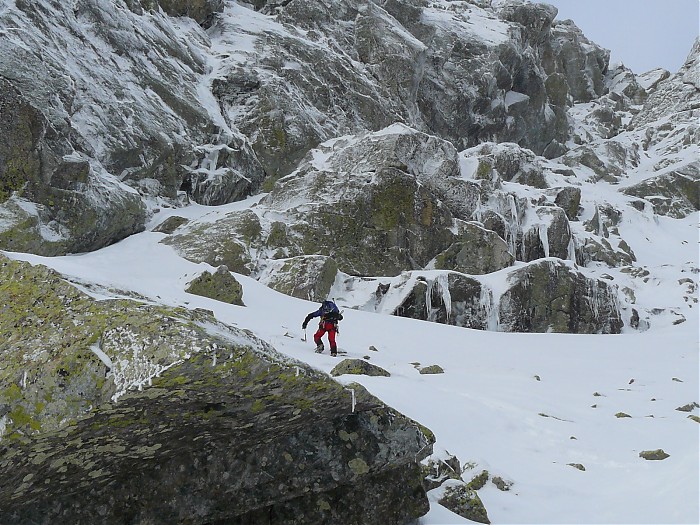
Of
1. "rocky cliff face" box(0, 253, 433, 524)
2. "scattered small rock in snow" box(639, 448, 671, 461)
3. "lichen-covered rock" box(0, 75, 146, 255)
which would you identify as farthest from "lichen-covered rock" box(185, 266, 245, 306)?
"rocky cliff face" box(0, 253, 433, 524)

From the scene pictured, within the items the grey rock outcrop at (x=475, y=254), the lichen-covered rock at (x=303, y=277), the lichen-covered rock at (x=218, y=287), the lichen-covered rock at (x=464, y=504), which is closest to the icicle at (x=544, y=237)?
the grey rock outcrop at (x=475, y=254)

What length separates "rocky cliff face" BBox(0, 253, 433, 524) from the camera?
3.41 metres

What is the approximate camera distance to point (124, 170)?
33.3 meters

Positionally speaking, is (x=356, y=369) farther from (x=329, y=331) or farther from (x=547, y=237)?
(x=547, y=237)

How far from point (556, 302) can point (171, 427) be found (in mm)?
28672

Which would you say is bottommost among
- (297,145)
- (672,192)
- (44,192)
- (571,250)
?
(44,192)

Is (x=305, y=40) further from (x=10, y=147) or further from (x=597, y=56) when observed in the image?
(x=597, y=56)

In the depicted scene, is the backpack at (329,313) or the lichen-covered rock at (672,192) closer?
the backpack at (329,313)

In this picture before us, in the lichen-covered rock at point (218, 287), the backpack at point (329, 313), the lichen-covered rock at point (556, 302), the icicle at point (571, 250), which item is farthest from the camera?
the icicle at point (571, 250)

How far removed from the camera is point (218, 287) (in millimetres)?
20078

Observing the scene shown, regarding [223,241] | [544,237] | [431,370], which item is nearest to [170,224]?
[223,241]

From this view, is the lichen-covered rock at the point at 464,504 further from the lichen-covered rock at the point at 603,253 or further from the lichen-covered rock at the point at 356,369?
the lichen-covered rock at the point at 603,253

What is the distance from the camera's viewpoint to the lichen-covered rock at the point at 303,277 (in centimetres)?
2567

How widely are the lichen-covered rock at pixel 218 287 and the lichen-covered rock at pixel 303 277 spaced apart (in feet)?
17.2
